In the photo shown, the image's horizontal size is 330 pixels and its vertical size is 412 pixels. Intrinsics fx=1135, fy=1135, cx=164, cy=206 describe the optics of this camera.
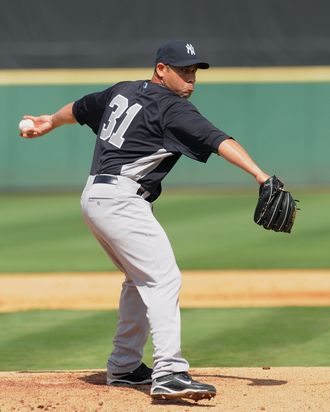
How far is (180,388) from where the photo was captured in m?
5.00

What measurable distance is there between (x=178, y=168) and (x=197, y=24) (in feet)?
7.34

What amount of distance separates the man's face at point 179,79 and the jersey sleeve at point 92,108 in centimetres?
36

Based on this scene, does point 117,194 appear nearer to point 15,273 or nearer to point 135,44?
point 15,273

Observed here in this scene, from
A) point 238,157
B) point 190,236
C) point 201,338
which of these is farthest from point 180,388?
point 190,236

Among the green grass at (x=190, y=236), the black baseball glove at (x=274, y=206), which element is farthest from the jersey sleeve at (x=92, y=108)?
the green grass at (x=190, y=236)

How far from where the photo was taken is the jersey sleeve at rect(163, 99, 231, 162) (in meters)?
4.97

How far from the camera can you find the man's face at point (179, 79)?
5.25 meters

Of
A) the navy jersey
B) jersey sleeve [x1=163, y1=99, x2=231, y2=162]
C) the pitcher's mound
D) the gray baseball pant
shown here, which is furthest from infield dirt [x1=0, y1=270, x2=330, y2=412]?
jersey sleeve [x1=163, y1=99, x2=231, y2=162]

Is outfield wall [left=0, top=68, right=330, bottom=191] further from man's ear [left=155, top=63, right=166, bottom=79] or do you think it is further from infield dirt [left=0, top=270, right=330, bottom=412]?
man's ear [left=155, top=63, right=166, bottom=79]

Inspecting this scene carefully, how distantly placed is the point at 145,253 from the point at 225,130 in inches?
487

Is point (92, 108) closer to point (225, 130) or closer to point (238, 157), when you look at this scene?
point (238, 157)

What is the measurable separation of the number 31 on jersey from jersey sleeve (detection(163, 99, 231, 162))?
0.19 m

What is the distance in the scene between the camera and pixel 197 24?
17.4m

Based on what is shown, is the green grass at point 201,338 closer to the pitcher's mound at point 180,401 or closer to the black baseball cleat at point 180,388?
the pitcher's mound at point 180,401
